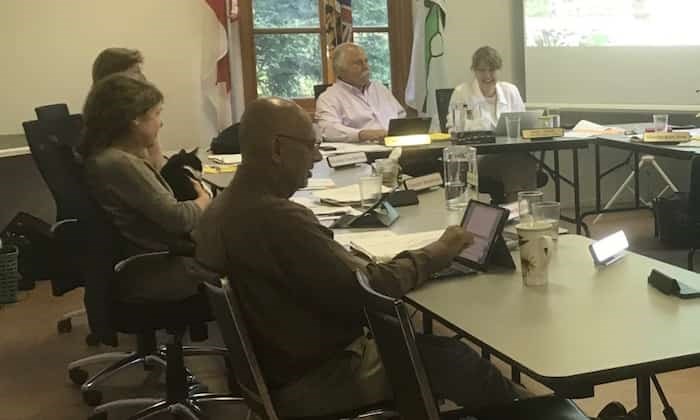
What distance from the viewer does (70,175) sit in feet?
9.51

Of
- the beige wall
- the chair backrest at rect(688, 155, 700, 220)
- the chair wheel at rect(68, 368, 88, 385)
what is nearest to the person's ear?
the chair wheel at rect(68, 368, 88, 385)

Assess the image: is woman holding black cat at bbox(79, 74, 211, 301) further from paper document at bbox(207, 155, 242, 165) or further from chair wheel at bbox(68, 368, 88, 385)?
paper document at bbox(207, 155, 242, 165)

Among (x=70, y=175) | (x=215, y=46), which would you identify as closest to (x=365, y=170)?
(x=70, y=175)

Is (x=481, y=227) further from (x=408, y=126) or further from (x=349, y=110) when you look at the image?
(x=349, y=110)

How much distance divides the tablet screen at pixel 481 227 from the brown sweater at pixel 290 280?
0.74 ft

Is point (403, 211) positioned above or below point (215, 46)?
below

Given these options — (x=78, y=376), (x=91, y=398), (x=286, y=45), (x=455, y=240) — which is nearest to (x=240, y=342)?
(x=455, y=240)

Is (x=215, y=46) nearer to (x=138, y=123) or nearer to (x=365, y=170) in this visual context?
(x=365, y=170)

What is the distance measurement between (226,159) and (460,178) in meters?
1.65

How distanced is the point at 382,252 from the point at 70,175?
1211 millimetres

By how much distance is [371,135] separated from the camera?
15.8 feet

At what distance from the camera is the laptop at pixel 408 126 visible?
4617 mm

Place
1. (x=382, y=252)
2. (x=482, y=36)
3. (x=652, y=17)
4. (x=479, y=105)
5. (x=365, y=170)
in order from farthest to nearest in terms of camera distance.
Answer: (x=482, y=36) < (x=652, y=17) < (x=479, y=105) < (x=365, y=170) < (x=382, y=252)

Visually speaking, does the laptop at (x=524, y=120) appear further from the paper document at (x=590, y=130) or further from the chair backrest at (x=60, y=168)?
the chair backrest at (x=60, y=168)
